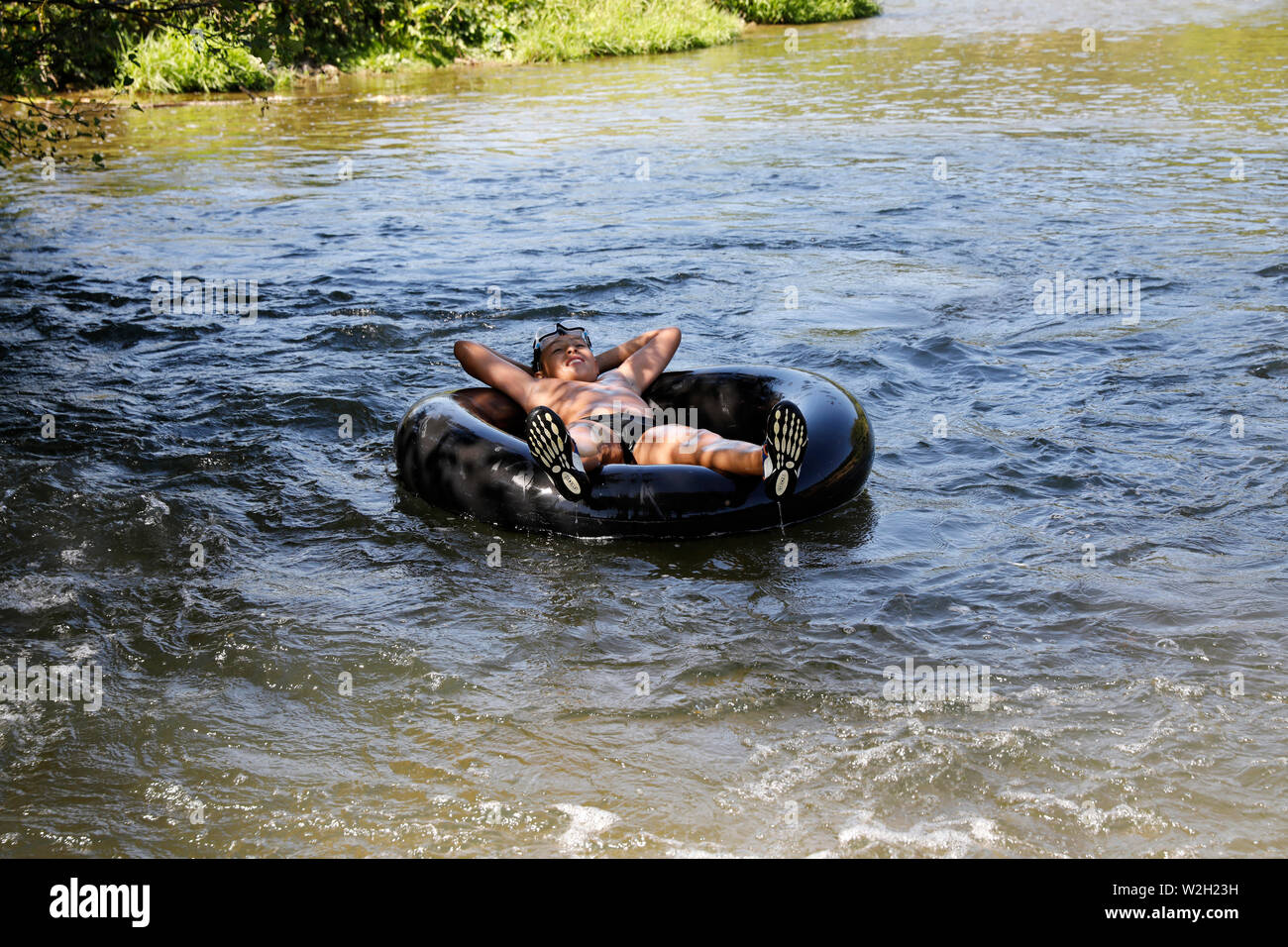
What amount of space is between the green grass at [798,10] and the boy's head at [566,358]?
106 ft

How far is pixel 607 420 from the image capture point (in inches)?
255

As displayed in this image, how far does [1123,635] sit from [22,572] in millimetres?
5075

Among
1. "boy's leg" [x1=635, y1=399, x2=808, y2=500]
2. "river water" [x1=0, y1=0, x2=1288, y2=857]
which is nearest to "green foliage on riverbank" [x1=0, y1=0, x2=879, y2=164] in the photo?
"river water" [x1=0, y1=0, x2=1288, y2=857]

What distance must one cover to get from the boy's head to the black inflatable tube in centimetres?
36

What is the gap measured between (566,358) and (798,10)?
34.1 m

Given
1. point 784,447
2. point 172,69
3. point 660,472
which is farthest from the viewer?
point 172,69

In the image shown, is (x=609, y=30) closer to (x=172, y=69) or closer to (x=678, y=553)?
(x=172, y=69)

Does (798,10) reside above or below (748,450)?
above

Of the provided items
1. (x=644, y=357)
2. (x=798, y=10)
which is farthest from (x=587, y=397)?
(x=798, y=10)

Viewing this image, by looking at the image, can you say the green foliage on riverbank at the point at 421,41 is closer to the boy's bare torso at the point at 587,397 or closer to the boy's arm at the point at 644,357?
the boy's arm at the point at 644,357

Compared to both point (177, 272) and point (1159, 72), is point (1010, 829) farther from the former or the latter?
point (1159, 72)

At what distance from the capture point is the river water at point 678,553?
13.5 ft

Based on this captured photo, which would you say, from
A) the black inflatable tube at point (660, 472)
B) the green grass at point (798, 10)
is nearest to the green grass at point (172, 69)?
the green grass at point (798, 10)
